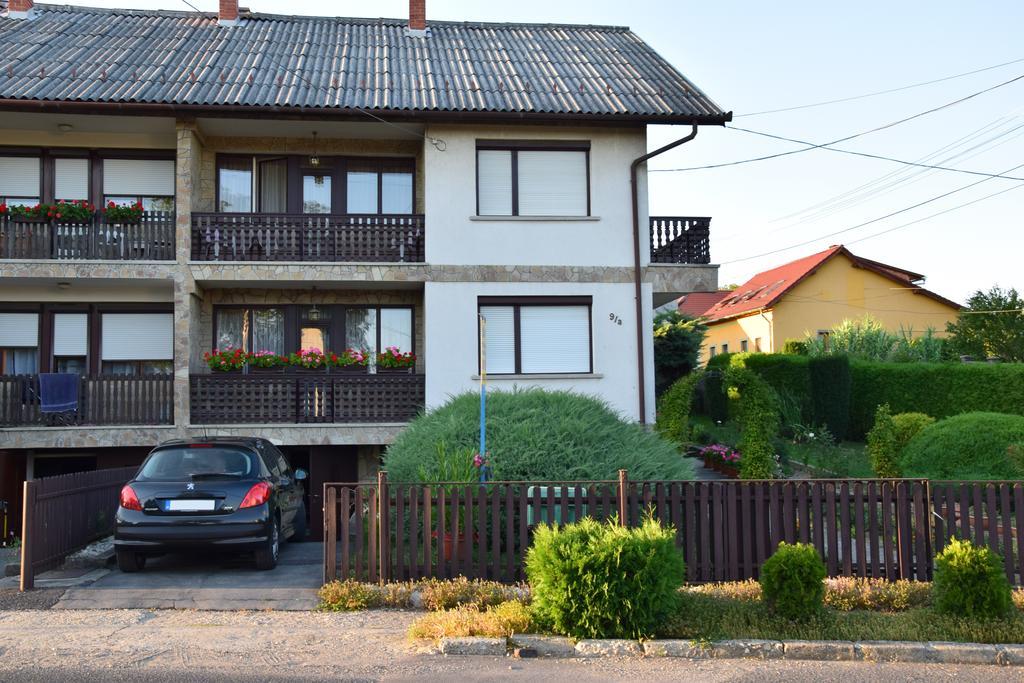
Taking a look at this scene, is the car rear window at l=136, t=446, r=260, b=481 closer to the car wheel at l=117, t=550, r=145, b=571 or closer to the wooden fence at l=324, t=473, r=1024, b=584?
the car wheel at l=117, t=550, r=145, b=571

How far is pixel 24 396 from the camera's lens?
15.9 m

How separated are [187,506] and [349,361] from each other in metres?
6.96

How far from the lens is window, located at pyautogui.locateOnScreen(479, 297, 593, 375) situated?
16672 mm

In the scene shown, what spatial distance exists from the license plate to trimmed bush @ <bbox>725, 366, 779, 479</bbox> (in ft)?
27.7

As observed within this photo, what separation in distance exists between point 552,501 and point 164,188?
12.3 metres

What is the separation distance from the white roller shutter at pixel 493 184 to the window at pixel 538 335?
1.81 m

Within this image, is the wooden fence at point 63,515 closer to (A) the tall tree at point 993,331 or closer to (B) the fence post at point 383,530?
(B) the fence post at point 383,530

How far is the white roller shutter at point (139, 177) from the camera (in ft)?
57.3

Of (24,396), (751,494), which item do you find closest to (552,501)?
(751,494)

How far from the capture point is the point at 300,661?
23.1 ft

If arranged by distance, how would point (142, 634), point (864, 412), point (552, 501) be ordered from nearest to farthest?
point (142, 634) → point (552, 501) → point (864, 412)

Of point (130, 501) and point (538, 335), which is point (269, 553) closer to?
point (130, 501)

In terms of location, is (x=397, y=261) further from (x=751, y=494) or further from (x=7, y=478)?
(x=751, y=494)

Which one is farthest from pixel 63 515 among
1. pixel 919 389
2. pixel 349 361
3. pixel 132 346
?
pixel 919 389
